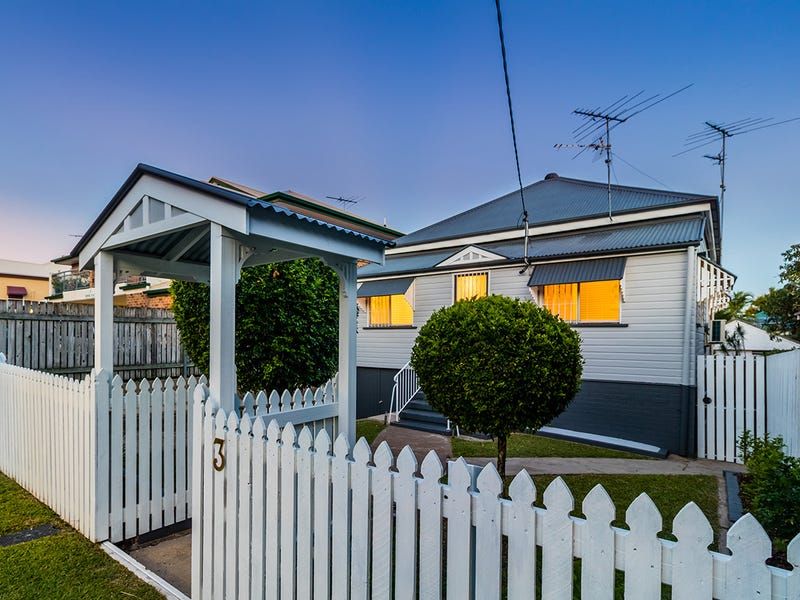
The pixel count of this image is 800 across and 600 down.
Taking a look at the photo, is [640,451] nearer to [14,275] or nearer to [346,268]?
[346,268]

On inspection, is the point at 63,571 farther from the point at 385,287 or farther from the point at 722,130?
the point at 722,130

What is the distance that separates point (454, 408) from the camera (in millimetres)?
5457

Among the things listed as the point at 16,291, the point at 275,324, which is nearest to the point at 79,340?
the point at 275,324

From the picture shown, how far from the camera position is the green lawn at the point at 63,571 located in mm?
3309

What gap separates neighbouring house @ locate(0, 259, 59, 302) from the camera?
2717 centimetres

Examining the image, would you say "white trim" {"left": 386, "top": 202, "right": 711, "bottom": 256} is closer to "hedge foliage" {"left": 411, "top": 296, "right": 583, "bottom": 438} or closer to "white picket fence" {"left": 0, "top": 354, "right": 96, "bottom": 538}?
"hedge foliage" {"left": 411, "top": 296, "right": 583, "bottom": 438}

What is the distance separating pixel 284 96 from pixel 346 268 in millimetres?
10991

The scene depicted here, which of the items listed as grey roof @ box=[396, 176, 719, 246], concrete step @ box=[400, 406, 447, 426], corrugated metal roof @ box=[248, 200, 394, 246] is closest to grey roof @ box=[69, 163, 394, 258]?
corrugated metal roof @ box=[248, 200, 394, 246]

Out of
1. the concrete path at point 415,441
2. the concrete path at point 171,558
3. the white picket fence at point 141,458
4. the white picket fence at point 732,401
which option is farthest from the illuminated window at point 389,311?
the concrete path at point 171,558

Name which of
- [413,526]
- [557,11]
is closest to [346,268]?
[413,526]

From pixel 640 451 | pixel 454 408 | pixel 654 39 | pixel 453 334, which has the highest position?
pixel 654 39

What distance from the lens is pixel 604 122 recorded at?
35.5ft

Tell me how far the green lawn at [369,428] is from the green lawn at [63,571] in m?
5.26

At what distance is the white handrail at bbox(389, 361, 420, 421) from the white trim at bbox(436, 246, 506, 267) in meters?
3.14
